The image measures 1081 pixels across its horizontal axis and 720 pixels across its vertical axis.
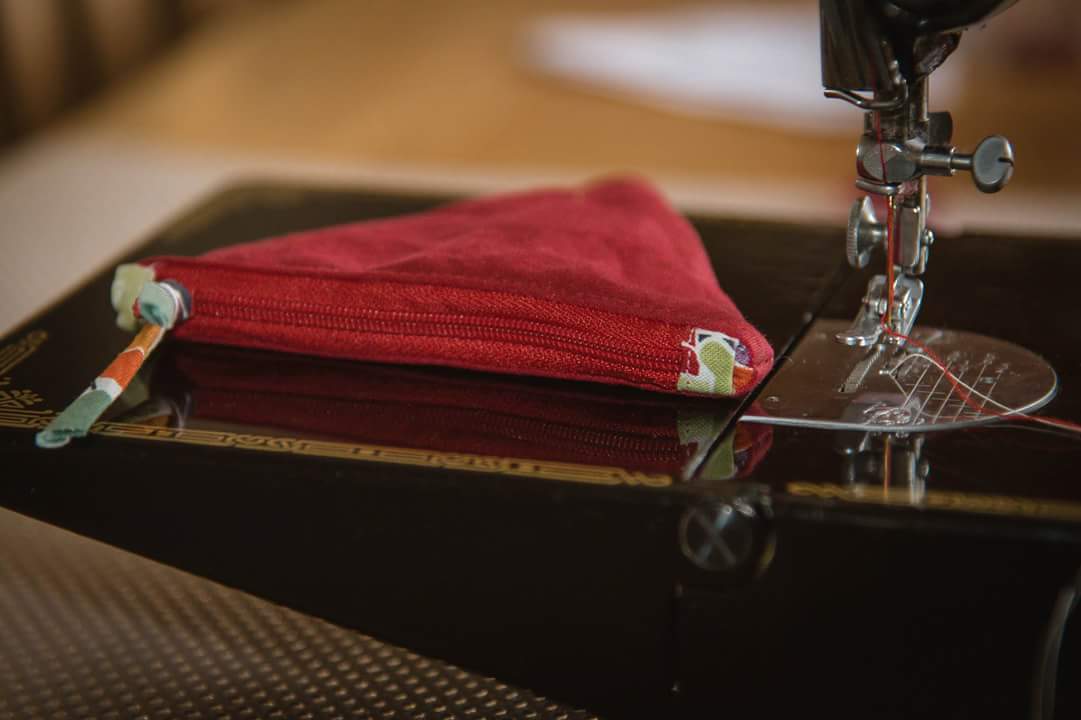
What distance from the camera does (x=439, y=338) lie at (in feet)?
3.17

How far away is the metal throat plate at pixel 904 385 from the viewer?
2.85 ft

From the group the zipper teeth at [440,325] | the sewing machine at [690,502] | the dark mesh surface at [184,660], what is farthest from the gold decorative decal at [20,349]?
the dark mesh surface at [184,660]

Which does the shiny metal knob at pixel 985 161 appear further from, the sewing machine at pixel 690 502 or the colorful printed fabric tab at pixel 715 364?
the colorful printed fabric tab at pixel 715 364

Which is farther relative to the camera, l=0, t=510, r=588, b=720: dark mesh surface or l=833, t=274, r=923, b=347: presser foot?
l=0, t=510, r=588, b=720: dark mesh surface

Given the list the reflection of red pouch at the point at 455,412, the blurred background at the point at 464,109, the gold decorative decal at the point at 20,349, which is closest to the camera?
the reflection of red pouch at the point at 455,412

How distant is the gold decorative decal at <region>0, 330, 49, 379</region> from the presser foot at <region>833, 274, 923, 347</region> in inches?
24.6

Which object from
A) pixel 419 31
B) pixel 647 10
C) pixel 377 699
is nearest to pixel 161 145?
pixel 419 31

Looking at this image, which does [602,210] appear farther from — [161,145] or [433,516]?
[161,145]

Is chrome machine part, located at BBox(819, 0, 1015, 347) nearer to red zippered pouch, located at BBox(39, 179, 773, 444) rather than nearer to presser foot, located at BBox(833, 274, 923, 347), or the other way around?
presser foot, located at BBox(833, 274, 923, 347)

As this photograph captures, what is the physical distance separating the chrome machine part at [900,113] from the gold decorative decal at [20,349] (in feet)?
2.08

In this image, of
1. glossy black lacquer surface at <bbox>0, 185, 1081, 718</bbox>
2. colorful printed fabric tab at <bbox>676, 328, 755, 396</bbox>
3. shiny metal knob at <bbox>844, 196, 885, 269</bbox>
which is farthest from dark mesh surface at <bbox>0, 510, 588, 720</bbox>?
shiny metal knob at <bbox>844, 196, 885, 269</bbox>

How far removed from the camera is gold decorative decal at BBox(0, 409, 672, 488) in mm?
804

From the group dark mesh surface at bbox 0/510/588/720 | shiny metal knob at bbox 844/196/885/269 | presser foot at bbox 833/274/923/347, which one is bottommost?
dark mesh surface at bbox 0/510/588/720

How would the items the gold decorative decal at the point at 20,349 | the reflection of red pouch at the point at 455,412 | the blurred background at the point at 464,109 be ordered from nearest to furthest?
the reflection of red pouch at the point at 455,412
the gold decorative decal at the point at 20,349
the blurred background at the point at 464,109
